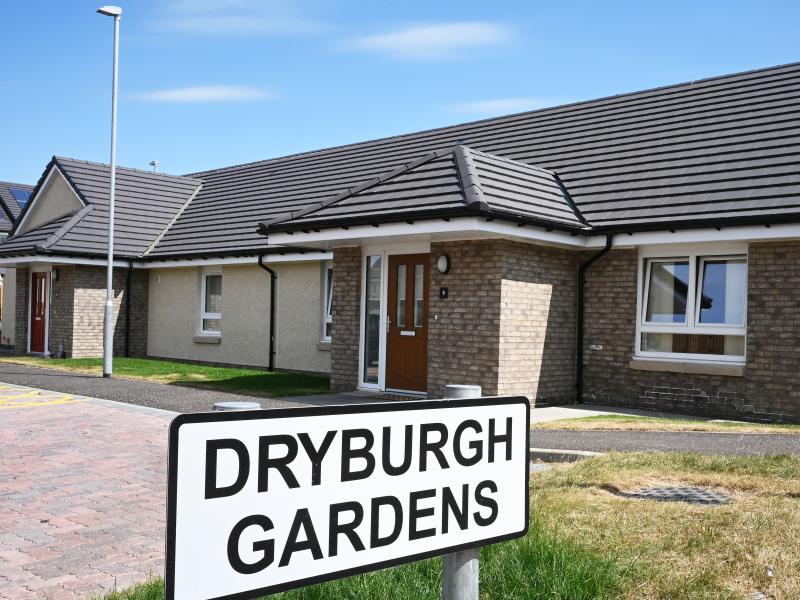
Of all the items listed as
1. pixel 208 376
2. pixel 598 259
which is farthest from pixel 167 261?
pixel 598 259

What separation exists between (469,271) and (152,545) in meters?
8.56

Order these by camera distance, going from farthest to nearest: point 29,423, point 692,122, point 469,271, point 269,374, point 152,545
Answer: point 269,374, point 692,122, point 469,271, point 29,423, point 152,545

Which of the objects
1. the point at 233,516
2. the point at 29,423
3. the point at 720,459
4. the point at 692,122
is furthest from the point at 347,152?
the point at 233,516

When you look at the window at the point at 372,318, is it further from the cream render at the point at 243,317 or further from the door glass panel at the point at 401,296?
the cream render at the point at 243,317

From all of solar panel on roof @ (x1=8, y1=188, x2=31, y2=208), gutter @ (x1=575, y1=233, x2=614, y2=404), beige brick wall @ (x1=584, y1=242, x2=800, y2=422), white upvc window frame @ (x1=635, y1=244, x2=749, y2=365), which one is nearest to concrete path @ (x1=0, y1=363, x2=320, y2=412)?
gutter @ (x1=575, y1=233, x2=614, y2=404)

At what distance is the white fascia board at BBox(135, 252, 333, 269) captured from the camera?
62.5 feet

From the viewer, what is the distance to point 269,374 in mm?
19109

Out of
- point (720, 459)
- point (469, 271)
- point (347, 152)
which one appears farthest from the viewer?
point (347, 152)

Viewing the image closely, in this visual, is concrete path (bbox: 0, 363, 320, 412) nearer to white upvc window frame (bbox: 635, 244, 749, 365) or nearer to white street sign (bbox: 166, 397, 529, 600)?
white upvc window frame (bbox: 635, 244, 749, 365)

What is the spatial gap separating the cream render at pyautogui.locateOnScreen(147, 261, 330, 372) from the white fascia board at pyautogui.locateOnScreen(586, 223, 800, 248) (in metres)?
7.57

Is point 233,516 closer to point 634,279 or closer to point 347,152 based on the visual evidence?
point 634,279

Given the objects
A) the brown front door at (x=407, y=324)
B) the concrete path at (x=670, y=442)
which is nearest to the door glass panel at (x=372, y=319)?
the brown front door at (x=407, y=324)

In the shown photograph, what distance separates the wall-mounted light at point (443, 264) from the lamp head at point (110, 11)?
9125 mm

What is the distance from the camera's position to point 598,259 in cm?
1470
